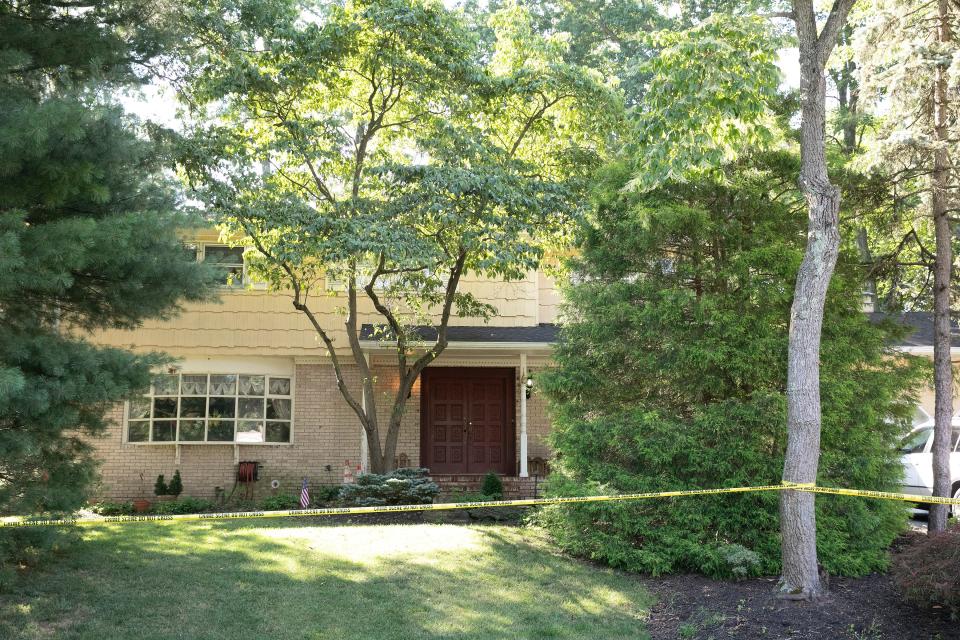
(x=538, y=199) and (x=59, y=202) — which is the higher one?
Answer: (x=538, y=199)

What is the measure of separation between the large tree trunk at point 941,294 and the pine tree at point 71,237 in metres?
8.48

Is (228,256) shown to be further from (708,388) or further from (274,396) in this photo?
(708,388)

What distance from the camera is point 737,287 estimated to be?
9.39 metres

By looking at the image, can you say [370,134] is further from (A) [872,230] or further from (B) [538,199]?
(A) [872,230]

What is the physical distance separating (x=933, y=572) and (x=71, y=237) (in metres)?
7.38

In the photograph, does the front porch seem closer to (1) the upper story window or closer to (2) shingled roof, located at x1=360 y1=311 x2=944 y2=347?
(2) shingled roof, located at x1=360 y1=311 x2=944 y2=347

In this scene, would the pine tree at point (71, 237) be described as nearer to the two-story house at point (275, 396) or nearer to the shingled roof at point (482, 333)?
the shingled roof at point (482, 333)

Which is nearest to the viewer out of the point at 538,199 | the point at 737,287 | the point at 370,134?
the point at 737,287

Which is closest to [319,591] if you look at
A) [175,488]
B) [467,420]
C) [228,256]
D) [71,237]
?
[71,237]

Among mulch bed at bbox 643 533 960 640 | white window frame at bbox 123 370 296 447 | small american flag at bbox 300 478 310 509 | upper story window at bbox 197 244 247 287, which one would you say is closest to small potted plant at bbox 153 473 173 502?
white window frame at bbox 123 370 296 447

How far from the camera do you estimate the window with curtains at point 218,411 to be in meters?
16.3

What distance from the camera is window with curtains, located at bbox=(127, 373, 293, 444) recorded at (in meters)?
16.3

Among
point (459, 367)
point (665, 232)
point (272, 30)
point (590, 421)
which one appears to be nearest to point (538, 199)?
point (665, 232)

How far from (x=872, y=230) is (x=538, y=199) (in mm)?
4688
